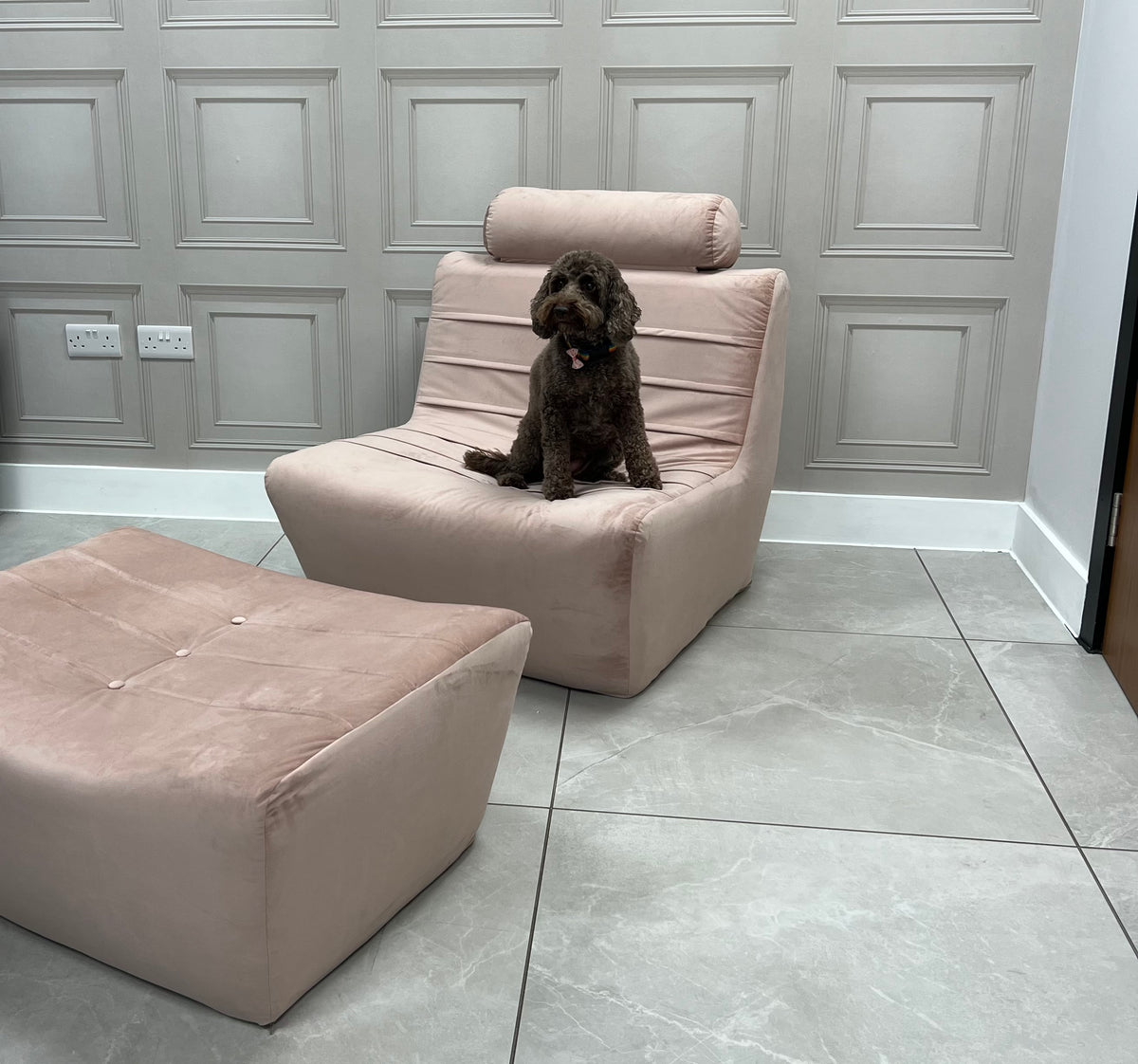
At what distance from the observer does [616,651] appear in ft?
6.76

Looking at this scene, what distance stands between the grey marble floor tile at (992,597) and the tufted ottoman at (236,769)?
146cm

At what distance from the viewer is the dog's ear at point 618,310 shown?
2092 millimetres

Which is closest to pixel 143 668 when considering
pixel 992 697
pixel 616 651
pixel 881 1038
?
pixel 616 651

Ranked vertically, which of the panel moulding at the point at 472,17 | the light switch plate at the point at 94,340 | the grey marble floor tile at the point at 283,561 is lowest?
the grey marble floor tile at the point at 283,561

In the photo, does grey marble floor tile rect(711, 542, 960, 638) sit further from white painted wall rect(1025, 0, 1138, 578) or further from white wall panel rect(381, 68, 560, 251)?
white wall panel rect(381, 68, 560, 251)

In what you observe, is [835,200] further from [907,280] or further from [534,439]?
[534,439]

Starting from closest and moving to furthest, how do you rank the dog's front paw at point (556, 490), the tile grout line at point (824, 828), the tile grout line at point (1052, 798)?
the tile grout line at point (1052, 798)
the tile grout line at point (824, 828)
the dog's front paw at point (556, 490)

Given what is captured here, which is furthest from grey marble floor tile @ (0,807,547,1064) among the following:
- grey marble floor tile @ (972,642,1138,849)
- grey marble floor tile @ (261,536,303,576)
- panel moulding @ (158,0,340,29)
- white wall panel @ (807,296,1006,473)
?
panel moulding @ (158,0,340,29)

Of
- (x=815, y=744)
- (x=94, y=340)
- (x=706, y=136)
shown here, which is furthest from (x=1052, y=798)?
(x=94, y=340)

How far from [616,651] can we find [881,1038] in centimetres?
91

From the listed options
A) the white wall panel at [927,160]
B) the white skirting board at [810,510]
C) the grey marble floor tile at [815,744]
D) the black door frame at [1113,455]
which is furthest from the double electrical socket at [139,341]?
the black door frame at [1113,455]

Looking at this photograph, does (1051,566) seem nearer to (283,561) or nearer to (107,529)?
(283,561)

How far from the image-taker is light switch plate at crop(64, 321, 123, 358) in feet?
10.7

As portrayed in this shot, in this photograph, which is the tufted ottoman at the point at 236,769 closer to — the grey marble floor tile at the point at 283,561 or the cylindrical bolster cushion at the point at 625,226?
the grey marble floor tile at the point at 283,561
